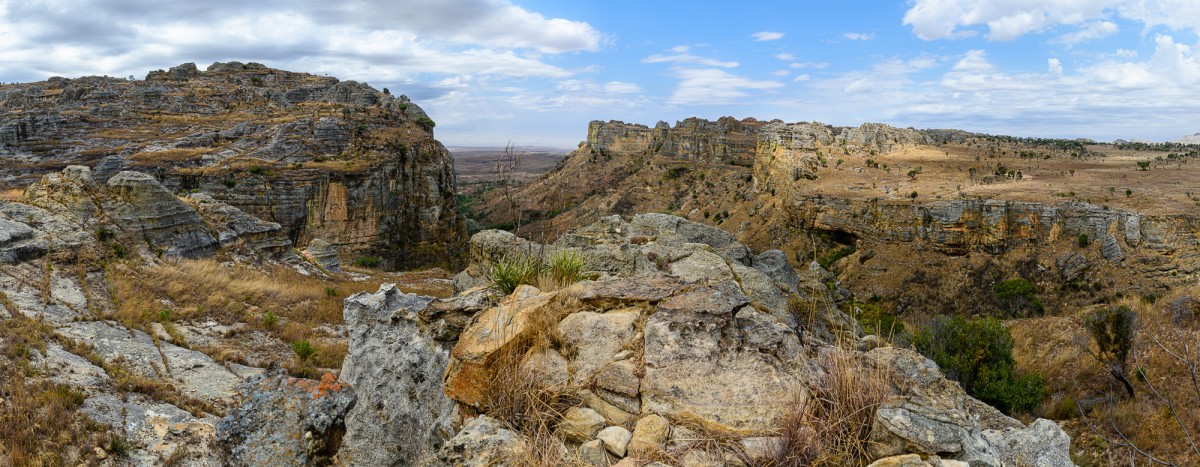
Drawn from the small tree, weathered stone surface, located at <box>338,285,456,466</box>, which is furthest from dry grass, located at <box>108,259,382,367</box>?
the small tree

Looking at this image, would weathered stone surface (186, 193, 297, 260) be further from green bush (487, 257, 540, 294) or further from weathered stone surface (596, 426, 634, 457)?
weathered stone surface (596, 426, 634, 457)

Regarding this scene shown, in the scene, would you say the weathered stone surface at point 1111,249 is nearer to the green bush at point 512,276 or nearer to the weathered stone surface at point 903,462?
the green bush at point 512,276

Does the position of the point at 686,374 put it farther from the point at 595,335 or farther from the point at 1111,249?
the point at 1111,249

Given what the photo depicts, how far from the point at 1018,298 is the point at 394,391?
34.0 meters

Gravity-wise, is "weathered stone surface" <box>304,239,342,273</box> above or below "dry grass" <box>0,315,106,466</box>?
below

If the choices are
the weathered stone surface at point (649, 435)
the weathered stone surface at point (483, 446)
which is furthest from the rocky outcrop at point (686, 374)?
the weathered stone surface at point (483, 446)

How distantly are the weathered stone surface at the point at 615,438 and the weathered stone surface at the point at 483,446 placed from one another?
42 cm

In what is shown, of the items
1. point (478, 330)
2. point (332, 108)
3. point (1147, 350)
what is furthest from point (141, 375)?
point (332, 108)

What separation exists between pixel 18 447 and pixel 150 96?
5310cm

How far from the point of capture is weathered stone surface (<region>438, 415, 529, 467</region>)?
3045 mm

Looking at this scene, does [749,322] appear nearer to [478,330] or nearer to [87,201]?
[478,330]

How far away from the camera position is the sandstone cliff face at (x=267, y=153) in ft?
116

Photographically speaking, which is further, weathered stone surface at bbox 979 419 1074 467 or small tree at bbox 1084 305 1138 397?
small tree at bbox 1084 305 1138 397

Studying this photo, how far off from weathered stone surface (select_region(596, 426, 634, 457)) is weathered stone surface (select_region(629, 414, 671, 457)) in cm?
4
